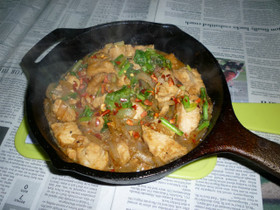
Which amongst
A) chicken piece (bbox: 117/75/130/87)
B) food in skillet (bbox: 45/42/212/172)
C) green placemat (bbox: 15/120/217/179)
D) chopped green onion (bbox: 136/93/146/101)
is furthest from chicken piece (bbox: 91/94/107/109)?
green placemat (bbox: 15/120/217/179)

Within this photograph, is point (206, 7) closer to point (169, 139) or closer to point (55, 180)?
point (169, 139)

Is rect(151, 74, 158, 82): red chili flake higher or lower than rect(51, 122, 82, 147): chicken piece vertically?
higher

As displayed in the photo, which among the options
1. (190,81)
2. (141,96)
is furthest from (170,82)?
(141,96)

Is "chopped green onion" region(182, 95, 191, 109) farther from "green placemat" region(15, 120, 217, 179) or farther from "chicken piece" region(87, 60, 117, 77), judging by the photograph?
"chicken piece" region(87, 60, 117, 77)

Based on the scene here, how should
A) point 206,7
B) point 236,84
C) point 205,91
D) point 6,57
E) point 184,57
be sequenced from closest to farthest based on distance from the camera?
point 205,91
point 184,57
point 236,84
point 6,57
point 206,7

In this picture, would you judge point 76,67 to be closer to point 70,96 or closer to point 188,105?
point 70,96

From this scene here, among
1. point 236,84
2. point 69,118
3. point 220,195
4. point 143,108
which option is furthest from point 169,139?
point 236,84

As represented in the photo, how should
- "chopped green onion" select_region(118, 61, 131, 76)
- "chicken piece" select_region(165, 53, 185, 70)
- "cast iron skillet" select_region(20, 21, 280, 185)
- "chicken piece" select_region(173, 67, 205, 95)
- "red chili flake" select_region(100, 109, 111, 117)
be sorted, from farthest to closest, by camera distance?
"chicken piece" select_region(165, 53, 185, 70) → "chopped green onion" select_region(118, 61, 131, 76) → "chicken piece" select_region(173, 67, 205, 95) → "red chili flake" select_region(100, 109, 111, 117) → "cast iron skillet" select_region(20, 21, 280, 185)
